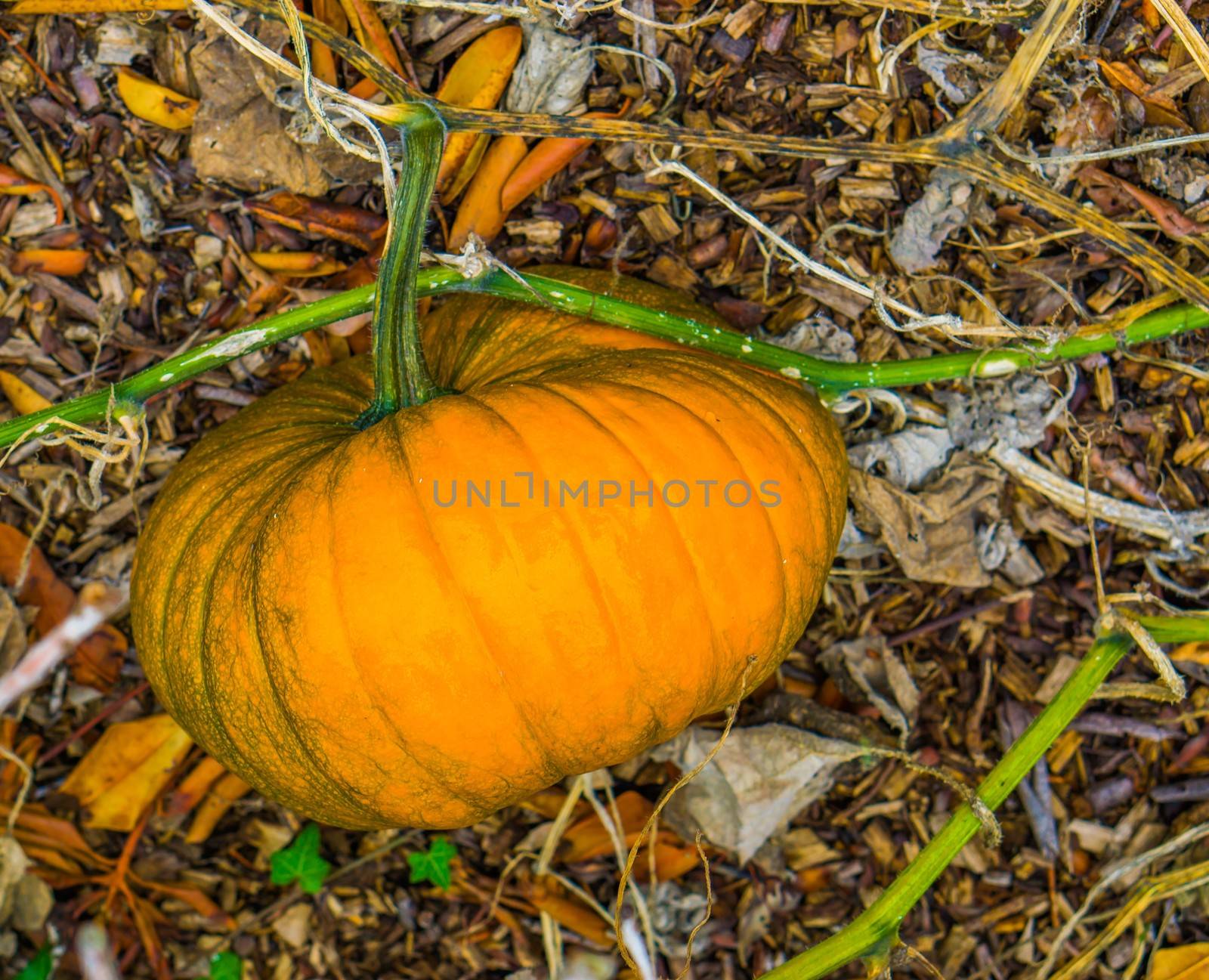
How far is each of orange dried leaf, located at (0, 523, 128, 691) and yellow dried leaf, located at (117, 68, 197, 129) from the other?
2.96 feet

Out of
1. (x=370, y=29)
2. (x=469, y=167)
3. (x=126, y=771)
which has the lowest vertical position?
(x=126, y=771)

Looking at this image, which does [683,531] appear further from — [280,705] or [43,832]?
[43,832]

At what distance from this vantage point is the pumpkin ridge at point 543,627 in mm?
1464

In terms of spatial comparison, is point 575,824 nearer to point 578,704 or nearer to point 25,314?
point 578,704

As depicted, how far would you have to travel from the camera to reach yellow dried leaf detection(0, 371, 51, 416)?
2.19 metres

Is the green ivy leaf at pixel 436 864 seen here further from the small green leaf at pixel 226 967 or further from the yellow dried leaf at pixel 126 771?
the yellow dried leaf at pixel 126 771

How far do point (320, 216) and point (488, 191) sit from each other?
13.6 inches

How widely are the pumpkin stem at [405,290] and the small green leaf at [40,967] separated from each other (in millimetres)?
1452

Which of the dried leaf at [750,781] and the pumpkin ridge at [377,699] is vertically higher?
the pumpkin ridge at [377,699]

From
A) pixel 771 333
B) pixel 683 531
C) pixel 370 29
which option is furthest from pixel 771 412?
pixel 370 29

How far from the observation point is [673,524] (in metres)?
1.50

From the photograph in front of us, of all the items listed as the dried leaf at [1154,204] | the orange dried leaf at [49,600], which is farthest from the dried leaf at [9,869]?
the dried leaf at [1154,204]

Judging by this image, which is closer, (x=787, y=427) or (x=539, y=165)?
(x=787, y=427)

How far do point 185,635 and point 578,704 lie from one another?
65 cm
